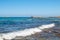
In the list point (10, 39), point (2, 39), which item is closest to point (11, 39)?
point (10, 39)

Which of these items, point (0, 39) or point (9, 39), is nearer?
point (0, 39)

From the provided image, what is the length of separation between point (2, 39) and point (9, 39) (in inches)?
35.7

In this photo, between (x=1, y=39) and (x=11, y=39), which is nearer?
(x=1, y=39)

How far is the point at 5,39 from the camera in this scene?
11.9 m

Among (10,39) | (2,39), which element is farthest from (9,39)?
(2,39)

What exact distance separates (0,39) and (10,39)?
131 centimetres

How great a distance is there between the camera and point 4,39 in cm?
1177

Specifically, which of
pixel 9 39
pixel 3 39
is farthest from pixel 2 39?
pixel 9 39

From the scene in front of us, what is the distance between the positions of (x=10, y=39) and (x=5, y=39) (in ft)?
1.74

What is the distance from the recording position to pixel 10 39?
12.3 m

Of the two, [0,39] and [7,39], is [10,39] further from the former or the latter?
[0,39]

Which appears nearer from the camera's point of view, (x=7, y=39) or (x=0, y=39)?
(x=0, y=39)

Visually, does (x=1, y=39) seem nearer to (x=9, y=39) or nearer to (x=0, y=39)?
(x=0, y=39)

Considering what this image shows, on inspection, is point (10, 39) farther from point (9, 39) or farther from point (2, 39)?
point (2, 39)
